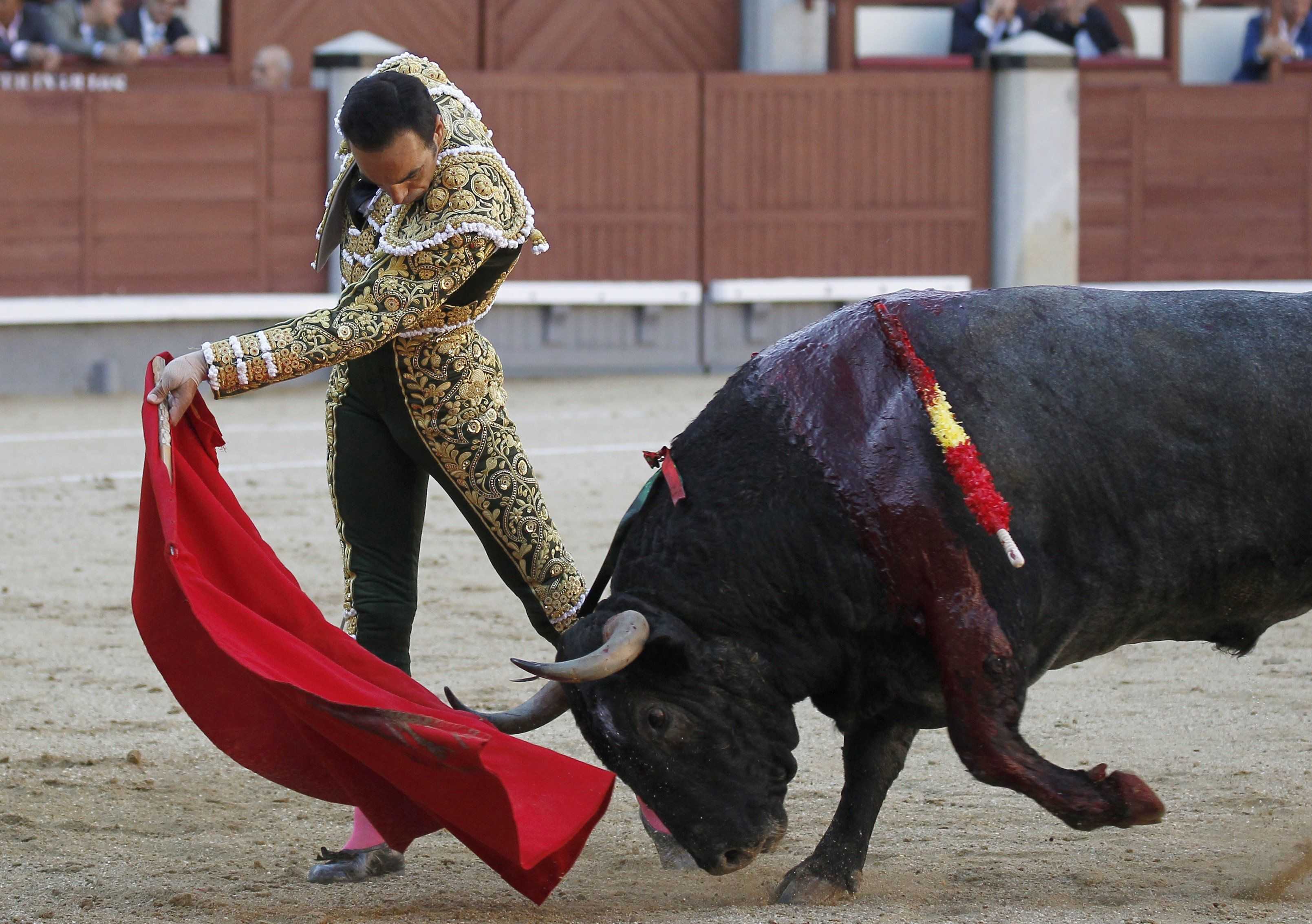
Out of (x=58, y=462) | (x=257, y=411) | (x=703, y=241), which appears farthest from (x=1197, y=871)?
(x=703, y=241)

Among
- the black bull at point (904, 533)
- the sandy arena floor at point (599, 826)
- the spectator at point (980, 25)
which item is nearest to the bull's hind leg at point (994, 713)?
the black bull at point (904, 533)

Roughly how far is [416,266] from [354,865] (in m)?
0.92

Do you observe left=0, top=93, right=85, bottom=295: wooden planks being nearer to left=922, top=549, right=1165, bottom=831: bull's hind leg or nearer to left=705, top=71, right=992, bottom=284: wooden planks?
left=705, top=71, right=992, bottom=284: wooden planks

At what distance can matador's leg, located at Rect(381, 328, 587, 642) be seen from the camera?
2963 millimetres

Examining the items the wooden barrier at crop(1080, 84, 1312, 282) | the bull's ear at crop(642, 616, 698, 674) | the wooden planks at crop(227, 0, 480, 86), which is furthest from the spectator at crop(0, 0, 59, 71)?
the bull's ear at crop(642, 616, 698, 674)

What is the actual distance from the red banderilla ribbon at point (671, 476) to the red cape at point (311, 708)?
417 mm

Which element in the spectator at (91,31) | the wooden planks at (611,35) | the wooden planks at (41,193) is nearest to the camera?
the wooden planks at (41,193)

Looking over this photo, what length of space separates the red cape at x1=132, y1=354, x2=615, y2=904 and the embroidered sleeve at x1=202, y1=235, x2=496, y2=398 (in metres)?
0.16

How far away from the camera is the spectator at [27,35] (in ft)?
30.6

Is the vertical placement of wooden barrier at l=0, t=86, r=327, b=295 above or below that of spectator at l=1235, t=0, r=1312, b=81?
below

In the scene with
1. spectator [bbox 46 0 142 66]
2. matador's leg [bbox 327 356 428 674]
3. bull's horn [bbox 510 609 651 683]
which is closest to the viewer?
bull's horn [bbox 510 609 651 683]

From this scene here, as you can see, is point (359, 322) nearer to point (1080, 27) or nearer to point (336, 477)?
point (336, 477)

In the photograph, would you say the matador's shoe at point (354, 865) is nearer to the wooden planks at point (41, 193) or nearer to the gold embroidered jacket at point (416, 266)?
the gold embroidered jacket at point (416, 266)

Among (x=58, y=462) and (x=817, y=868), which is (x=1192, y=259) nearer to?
(x=58, y=462)
